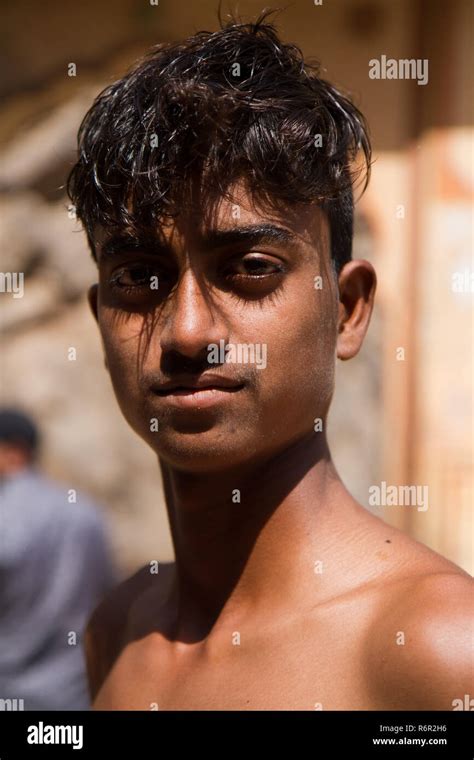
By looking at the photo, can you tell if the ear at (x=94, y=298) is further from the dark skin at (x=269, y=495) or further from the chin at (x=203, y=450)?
the chin at (x=203, y=450)

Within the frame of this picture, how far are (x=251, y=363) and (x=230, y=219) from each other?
0.80 feet

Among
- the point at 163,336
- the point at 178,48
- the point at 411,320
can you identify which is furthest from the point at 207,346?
the point at 411,320

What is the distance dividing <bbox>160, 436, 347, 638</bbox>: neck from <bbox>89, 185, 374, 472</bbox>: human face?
0.08m

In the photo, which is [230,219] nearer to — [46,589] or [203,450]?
[203,450]

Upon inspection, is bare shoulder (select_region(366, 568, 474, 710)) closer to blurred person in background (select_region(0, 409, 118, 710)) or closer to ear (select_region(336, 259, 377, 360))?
ear (select_region(336, 259, 377, 360))

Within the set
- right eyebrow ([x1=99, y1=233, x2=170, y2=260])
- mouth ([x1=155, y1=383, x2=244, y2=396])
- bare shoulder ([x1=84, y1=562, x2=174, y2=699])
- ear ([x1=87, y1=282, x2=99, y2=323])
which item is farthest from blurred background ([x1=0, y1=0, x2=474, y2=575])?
mouth ([x1=155, y1=383, x2=244, y2=396])

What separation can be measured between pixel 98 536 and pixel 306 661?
2.77 meters

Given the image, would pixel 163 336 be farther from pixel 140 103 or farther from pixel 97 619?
pixel 97 619

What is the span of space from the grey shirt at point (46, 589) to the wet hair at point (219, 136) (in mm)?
2447

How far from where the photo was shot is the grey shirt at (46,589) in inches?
162

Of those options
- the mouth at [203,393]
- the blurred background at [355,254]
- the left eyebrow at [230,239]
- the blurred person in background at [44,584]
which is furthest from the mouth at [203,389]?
the blurred background at [355,254]

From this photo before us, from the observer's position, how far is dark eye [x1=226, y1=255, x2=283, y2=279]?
1.80m

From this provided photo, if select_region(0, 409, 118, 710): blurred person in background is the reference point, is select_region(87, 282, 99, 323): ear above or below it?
above

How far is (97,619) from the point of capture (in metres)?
2.47
